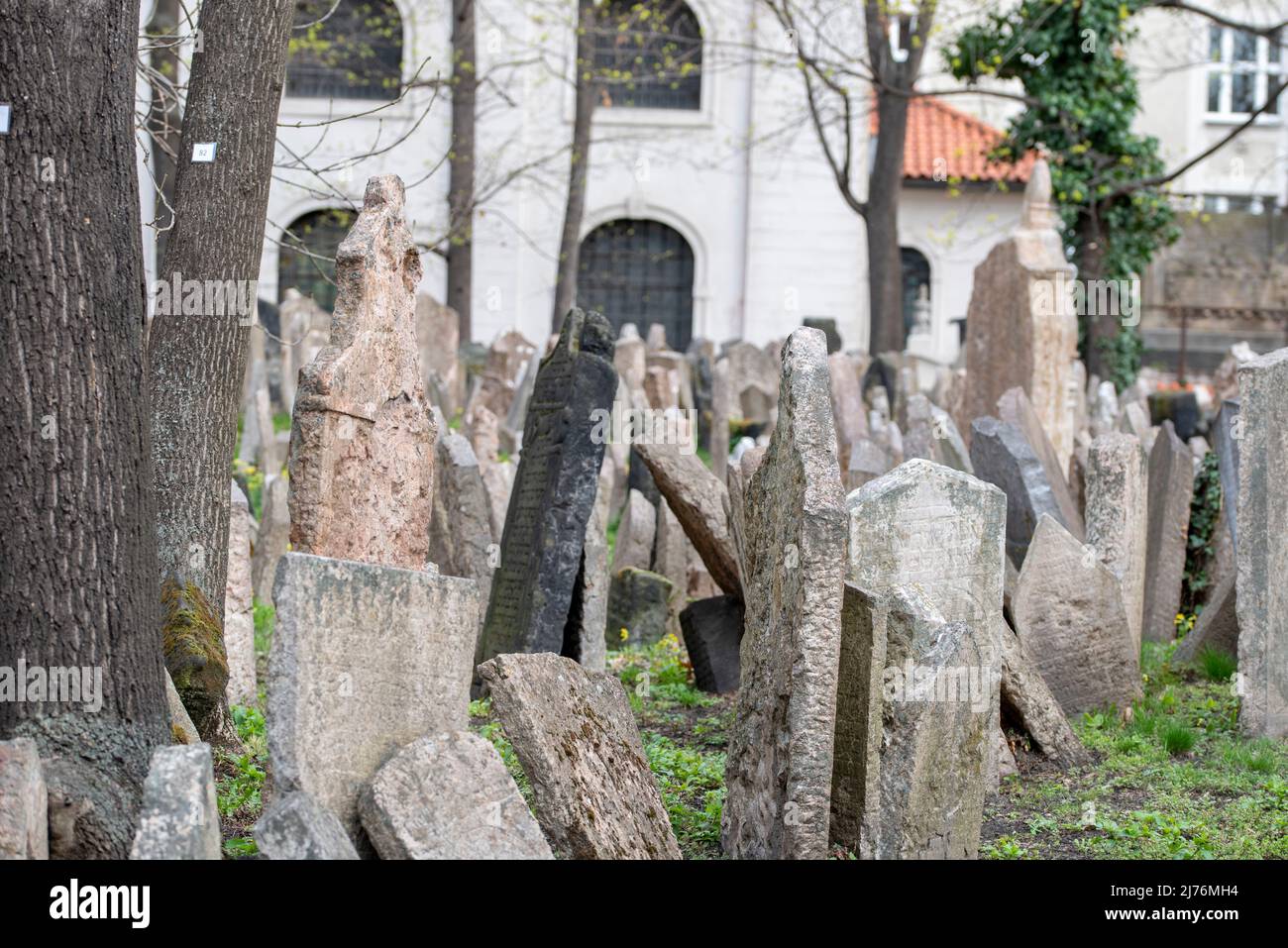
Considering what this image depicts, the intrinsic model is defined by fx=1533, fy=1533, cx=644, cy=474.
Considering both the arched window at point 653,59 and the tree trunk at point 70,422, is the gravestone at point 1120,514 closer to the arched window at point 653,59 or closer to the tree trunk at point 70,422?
the tree trunk at point 70,422

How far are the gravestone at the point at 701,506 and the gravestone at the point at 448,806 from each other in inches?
134

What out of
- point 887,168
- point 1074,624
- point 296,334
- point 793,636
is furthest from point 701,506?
point 887,168

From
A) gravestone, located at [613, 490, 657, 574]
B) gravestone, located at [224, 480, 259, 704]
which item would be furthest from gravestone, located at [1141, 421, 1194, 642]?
gravestone, located at [224, 480, 259, 704]

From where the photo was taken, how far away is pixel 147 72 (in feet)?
23.8

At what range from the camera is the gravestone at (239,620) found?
259 inches

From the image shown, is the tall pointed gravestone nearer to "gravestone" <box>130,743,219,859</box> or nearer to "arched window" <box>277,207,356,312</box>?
"gravestone" <box>130,743,219,859</box>

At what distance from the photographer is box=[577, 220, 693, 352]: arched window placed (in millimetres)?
28109

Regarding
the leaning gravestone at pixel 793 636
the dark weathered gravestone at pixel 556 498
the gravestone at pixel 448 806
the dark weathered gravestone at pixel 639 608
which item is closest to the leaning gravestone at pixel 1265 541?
the leaning gravestone at pixel 793 636

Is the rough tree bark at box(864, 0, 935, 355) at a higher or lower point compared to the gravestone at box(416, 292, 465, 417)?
higher

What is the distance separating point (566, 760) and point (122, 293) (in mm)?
1883

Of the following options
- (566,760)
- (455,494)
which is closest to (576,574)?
(455,494)

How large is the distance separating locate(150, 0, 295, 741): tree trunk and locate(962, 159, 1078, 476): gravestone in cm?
685

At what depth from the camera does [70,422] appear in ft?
14.3
